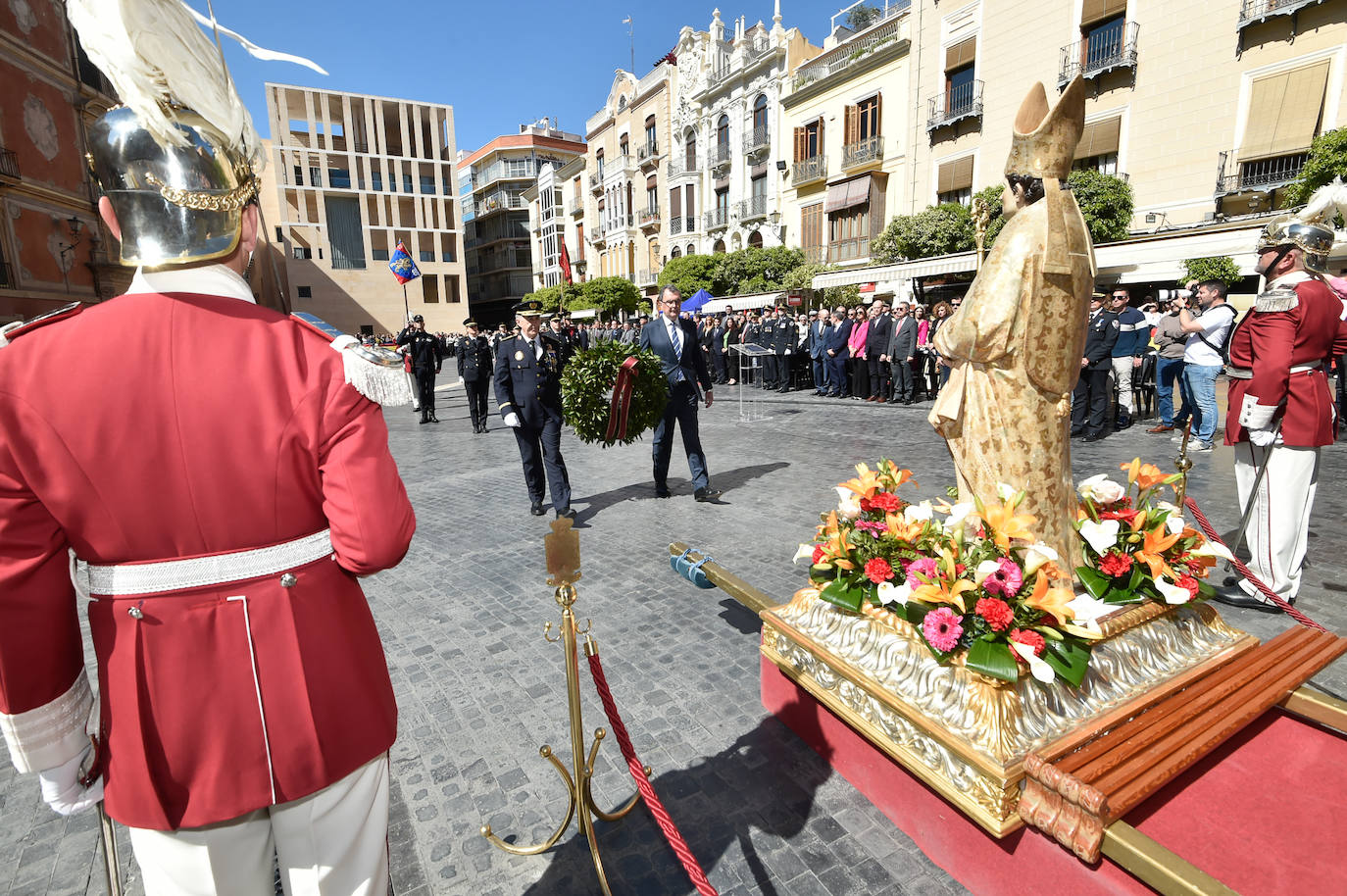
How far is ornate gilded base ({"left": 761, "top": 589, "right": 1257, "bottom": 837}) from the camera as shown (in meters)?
2.23

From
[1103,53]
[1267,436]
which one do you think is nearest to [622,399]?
[1267,436]

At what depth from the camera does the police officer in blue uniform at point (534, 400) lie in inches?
259

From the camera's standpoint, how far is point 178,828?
143 cm

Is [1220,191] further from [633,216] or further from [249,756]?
[633,216]

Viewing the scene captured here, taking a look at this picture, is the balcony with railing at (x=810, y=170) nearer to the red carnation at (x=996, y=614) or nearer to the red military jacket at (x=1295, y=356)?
the red military jacket at (x=1295, y=356)

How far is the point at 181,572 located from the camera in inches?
54.7

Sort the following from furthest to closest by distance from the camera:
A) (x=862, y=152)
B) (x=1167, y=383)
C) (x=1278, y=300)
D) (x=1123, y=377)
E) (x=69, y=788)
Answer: (x=862, y=152), (x=1123, y=377), (x=1167, y=383), (x=1278, y=300), (x=69, y=788)

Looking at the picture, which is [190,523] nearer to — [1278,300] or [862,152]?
[1278,300]

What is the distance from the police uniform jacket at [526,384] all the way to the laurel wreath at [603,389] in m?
0.49

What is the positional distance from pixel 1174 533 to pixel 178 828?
3.62 metres

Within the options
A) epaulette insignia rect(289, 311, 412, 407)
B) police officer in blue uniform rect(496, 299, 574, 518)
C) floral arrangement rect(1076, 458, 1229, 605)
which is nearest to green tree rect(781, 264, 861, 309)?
police officer in blue uniform rect(496, 299, 574, 518)

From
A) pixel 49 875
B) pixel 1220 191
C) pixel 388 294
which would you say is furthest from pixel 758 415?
pixel 388 294

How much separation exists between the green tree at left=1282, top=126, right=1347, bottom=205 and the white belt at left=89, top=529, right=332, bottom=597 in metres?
18.8

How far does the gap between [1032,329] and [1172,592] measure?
1274mm
